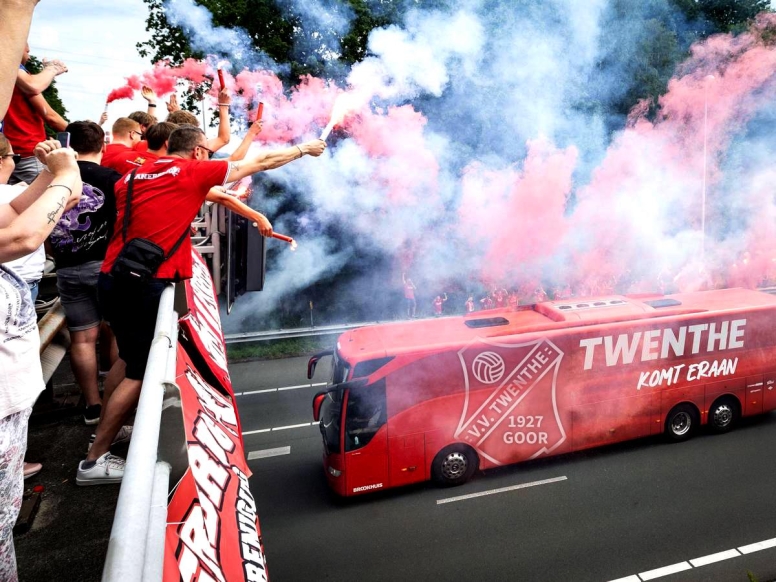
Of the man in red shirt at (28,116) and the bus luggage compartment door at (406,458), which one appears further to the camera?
the bus luggage compartment door at (406,458)

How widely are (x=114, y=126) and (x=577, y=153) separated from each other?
1050 centimetres

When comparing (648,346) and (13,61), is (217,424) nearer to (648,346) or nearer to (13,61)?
(13,61)

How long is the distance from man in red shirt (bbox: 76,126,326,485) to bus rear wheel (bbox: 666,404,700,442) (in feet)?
28.1

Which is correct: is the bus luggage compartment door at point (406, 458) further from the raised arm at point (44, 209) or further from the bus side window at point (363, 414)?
the raised arm at point (44, 209)

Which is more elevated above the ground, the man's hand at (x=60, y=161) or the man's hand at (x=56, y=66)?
the man's hand at (x=56, y=66)

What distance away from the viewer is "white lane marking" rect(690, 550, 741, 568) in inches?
255

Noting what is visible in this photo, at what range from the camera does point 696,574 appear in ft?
20.7

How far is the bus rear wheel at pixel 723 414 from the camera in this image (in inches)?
384

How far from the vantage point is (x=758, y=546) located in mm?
6766

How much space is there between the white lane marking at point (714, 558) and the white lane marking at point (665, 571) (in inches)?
4.9

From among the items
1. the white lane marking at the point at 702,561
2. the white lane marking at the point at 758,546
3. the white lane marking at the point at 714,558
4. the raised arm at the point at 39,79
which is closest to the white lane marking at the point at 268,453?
the white lane marking at the point at 702,561

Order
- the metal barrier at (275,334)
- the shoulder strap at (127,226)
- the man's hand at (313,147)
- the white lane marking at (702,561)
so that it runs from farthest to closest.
→ the metal barrier at (275,334)
the white lane marking at (702,561)
the man's hand at (313,147)
the shoulder strap at (127,226)

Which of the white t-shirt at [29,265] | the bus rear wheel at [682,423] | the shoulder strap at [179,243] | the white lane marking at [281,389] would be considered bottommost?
the white lane marking at [281,389]

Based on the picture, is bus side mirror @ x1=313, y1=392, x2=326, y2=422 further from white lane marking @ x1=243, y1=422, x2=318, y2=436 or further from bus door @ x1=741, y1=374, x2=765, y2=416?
bus door @ x1=741, y1=374, x2=765, y2=416
